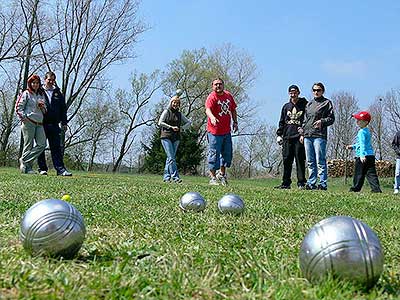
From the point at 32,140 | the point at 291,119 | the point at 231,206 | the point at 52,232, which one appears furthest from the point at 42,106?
the point at 52,232

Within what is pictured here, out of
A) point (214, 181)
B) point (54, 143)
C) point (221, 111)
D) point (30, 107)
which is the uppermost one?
point (30, 107)

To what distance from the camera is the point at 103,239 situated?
302 cm

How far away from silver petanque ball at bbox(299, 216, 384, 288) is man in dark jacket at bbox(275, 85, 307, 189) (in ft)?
28.2

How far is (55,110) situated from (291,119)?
4897 millimetres

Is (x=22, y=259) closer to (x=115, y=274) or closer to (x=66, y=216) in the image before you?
(x=66, y=216)

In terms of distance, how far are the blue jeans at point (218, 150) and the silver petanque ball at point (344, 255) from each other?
26.5 ft

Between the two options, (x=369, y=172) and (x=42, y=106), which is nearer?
(x=42, y=106)

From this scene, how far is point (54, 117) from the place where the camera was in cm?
1124

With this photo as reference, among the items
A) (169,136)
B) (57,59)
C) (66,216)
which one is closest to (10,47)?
(57,59)

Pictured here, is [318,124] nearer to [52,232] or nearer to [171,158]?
[171,158]

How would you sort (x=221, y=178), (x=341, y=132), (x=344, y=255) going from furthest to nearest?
(x=341, y=132)
(x=221, y=178)
(x=344, y=255)

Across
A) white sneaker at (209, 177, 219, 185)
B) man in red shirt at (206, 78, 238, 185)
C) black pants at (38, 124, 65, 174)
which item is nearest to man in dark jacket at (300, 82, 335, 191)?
man in red shirt at (206, 78, 238, 185)

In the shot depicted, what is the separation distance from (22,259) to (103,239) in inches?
27.1

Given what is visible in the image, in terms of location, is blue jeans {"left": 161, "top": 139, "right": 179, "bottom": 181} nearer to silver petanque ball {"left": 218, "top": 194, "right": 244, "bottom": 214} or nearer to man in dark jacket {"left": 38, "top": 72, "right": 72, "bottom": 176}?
man in dark jacket {"left": 38, "top": 72, "right": 72, "bottom": 176}
